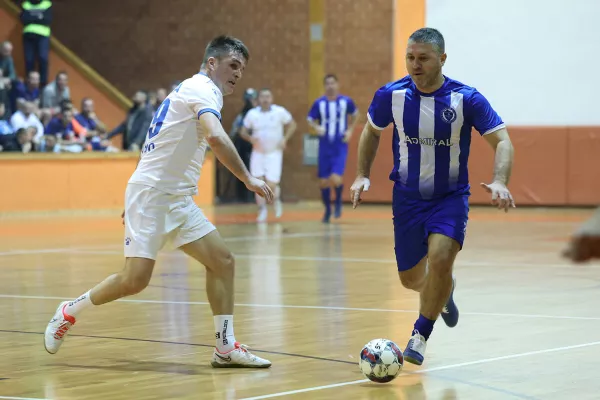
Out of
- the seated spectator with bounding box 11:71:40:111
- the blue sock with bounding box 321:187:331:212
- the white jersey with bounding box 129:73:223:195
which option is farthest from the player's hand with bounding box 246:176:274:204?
the seated spectator with bounding box 11:71:40:111

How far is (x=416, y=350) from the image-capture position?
7293 millimetres

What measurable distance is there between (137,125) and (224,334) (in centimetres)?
1796

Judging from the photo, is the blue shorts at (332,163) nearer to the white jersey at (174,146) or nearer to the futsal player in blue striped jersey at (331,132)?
the futsal player in blue striped jersey at (331,132)

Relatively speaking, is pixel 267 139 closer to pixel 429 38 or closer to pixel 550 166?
pixel 550 166

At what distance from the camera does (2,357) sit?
25.5 ft

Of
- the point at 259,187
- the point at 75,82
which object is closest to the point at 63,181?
the point at 75,82

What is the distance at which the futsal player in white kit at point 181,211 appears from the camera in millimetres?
7414

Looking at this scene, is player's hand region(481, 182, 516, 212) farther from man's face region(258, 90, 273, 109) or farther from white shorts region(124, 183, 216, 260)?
man's face region(258, 90, 273, 109)

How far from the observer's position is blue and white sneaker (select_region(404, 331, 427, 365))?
7258mm

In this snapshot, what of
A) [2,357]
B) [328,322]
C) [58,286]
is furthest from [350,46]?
[2,357]

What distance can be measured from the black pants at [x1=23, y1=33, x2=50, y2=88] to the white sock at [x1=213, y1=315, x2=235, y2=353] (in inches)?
731

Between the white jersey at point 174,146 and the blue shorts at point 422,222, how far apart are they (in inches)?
55.0

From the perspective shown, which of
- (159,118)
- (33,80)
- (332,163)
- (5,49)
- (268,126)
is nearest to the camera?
(159,118)

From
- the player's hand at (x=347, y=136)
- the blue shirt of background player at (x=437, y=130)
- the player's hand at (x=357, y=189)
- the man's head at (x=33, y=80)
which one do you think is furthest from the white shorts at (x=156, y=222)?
the man's head at (x=33, y=80)
